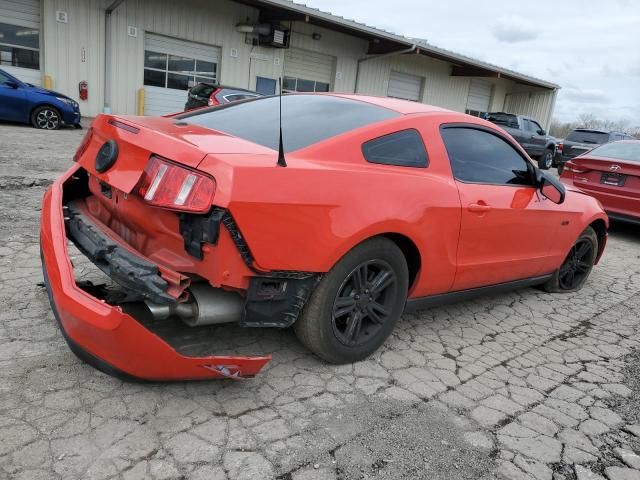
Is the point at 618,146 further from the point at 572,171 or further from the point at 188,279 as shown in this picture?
the point at 188,279

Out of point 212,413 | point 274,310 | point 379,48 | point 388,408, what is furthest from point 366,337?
point 379,48

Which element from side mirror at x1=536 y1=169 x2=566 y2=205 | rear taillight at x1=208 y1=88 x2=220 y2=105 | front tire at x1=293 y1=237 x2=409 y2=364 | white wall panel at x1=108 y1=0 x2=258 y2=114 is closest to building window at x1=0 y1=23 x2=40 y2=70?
white wall panel at x1=108 y1=0 x2=258 y2=114

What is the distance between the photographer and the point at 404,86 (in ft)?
75.7

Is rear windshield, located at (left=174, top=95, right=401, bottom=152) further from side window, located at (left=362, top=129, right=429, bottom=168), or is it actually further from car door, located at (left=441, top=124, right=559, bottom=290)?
car door, located at (left=441, top=124, right=559, bottom=290)

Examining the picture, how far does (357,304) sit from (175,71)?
15.4 m

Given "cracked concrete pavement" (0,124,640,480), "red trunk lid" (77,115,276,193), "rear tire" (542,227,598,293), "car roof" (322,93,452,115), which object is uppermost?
"car roof" (322,93,452,115)

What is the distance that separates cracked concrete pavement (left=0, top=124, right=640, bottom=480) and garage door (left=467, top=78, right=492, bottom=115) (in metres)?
24.9

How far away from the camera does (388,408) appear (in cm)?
265

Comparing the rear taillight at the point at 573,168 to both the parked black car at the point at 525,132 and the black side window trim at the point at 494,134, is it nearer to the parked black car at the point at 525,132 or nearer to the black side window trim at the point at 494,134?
the black side window trim at the point at 494,134

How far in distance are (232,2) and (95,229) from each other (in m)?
15.7

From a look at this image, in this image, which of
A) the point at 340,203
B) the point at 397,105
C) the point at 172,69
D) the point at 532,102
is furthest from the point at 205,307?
the point at 532,102

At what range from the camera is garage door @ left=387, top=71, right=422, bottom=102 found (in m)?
22.5

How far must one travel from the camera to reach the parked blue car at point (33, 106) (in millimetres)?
11047

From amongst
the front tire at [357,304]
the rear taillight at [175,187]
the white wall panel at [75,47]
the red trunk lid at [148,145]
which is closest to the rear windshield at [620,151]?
the front tire at [357,304]
